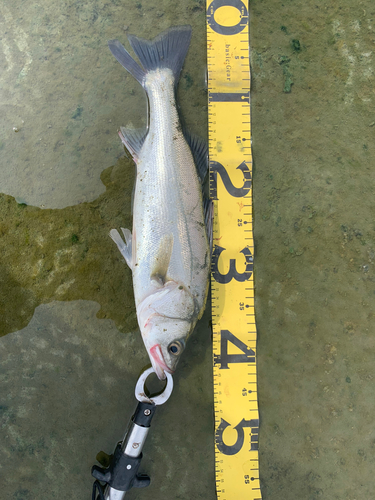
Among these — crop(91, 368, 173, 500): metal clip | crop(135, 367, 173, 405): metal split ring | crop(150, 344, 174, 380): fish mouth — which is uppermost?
crop(150, 344, 174, 380): fish mouth

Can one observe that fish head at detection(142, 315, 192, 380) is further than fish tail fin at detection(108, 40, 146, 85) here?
No

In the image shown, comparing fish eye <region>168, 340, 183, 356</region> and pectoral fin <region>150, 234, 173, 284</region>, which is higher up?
pectoral fin <region>150, 234, 173, 284</region>

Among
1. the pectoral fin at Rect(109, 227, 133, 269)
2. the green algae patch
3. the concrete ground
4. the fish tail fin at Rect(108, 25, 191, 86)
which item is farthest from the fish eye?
the fish tail fin at Rect(108, 25, 191, 86)

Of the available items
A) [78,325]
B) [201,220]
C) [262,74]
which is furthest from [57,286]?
[262,74]

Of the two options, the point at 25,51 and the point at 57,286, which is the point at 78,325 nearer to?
the point at 57,286

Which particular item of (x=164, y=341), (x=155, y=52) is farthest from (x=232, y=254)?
(x=155, y=52)

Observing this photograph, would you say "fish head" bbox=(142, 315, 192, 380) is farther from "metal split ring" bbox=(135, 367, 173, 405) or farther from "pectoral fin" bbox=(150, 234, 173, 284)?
"pectoral fin" bbox=(150, 234, 173, 284)

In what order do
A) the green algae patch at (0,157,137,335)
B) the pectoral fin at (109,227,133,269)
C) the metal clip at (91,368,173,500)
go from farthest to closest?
the green algae patch at (0,157,137,335) < the pectoral fin at (109,227,133,269) < the metal clip at (91,368,173,500)
